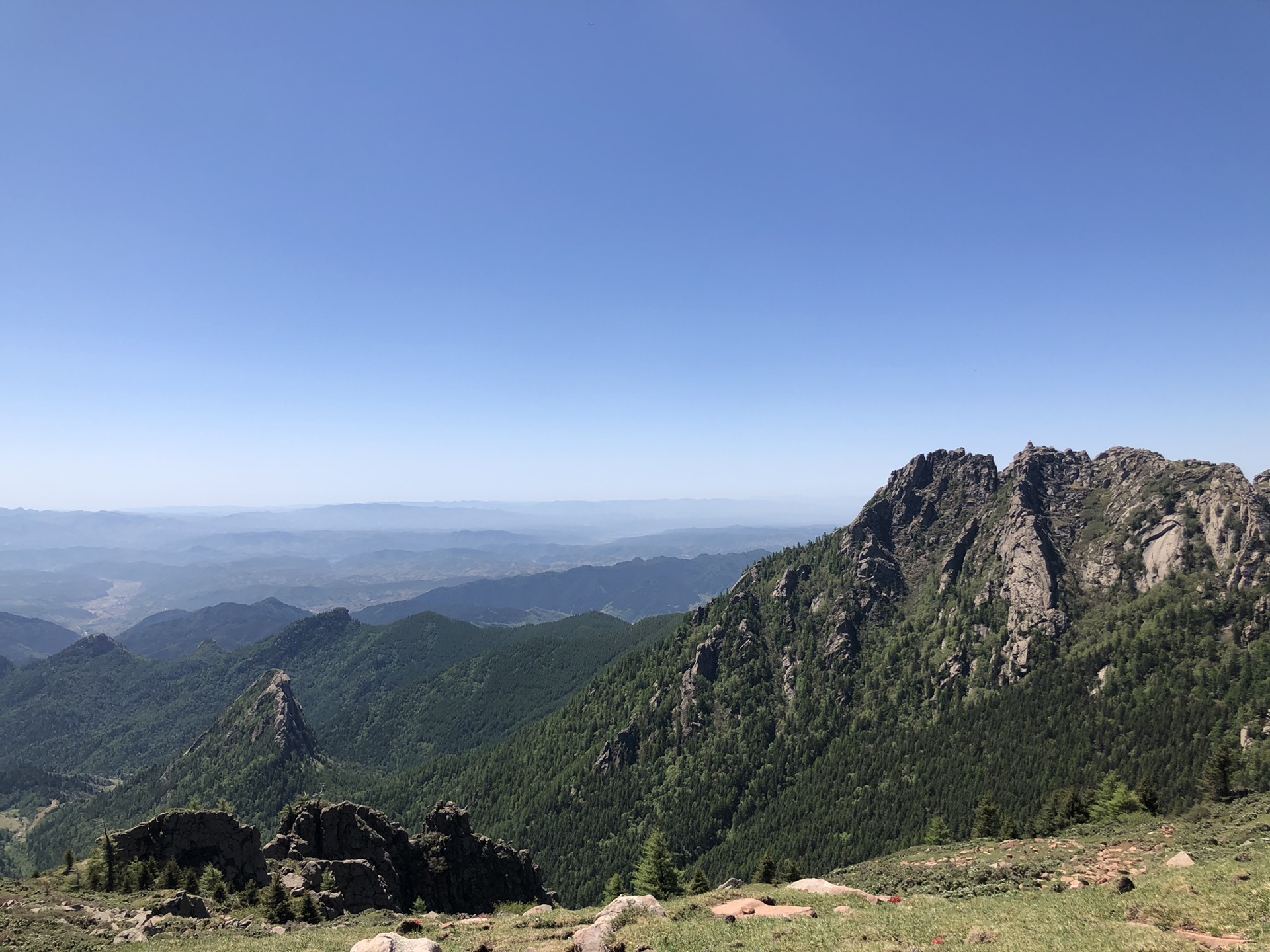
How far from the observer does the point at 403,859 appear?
9494 cm

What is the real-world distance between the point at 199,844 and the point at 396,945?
69.1m

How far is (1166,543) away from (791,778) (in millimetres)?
137548

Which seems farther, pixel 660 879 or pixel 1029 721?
pixel 1029 721

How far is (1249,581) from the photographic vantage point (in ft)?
490

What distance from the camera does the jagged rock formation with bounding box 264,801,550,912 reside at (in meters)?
76.8

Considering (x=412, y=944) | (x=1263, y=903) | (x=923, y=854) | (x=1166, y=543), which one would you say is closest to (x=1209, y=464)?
(x=1166, y=543)

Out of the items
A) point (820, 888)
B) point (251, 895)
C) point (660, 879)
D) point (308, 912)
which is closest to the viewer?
point (820, 888)

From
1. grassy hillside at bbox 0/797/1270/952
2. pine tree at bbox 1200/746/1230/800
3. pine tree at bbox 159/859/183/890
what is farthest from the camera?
pine tree at bbox 1200/746/1230/800

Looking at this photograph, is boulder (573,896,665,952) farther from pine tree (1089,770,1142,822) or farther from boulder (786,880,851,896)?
pine tree (1089,770,1142,822)

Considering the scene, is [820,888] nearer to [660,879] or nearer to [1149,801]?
[660,879]

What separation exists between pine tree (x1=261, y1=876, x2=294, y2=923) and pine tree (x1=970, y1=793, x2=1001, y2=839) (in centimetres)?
9722

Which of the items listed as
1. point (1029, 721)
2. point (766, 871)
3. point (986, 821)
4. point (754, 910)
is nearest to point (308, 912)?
point (754, 910)

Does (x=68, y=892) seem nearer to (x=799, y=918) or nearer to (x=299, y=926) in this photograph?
(x=299, y=926)

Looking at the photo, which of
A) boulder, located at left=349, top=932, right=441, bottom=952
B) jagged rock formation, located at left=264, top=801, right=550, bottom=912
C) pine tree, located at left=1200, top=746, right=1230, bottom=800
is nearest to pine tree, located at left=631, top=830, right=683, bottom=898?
jagged rock formation, located at left=264, top=801, right=550, bottom=912
